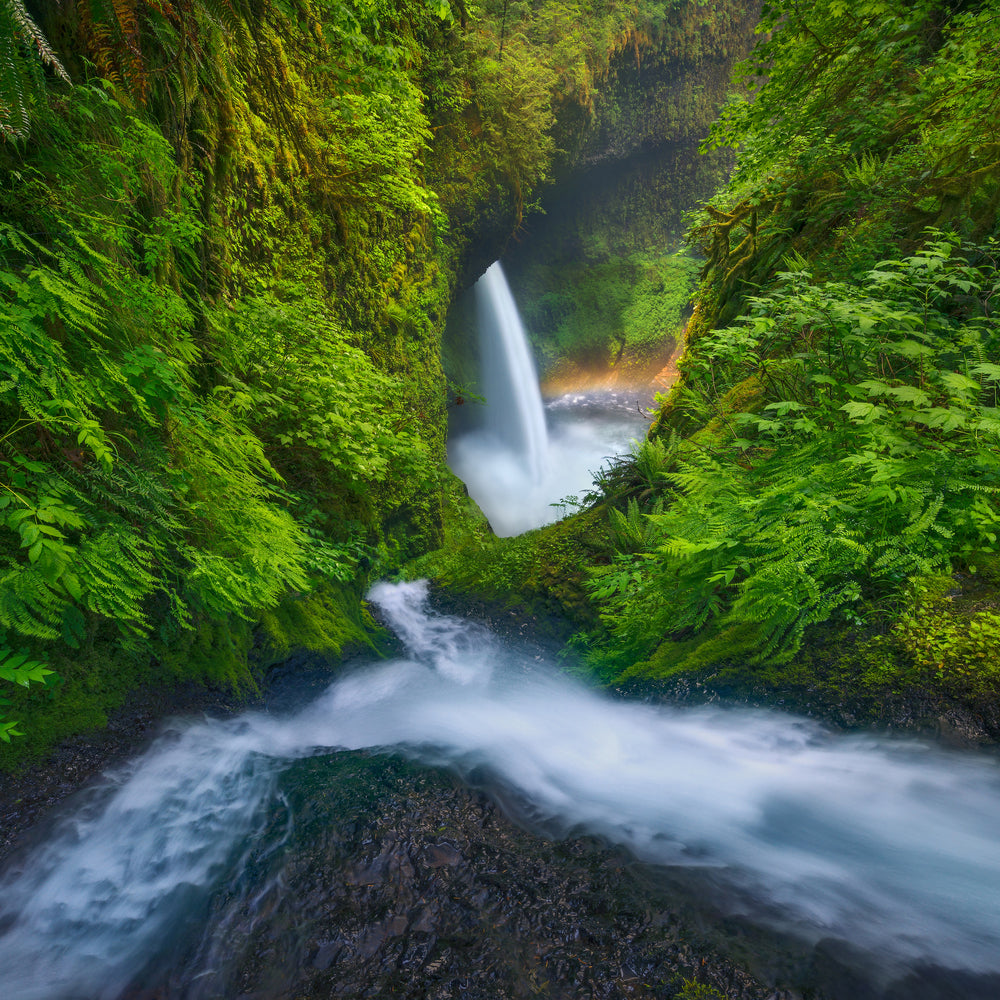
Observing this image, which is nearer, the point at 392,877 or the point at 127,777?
the point at 392,877

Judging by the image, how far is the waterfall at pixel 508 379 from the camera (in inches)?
696

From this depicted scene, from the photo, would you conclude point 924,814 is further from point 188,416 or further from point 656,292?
point 656,292

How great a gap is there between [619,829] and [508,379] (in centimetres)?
1725

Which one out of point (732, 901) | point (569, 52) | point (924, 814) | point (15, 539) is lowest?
point (732, 901)

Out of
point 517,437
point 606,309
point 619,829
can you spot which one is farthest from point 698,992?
point 606,309

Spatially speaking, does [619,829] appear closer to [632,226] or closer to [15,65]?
[15,65]

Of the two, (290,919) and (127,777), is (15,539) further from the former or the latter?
(290,919)

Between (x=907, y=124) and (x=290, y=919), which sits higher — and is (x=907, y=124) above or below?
above

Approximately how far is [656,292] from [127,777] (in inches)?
934

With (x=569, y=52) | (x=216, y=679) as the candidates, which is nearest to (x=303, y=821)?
(x=216, y=679)

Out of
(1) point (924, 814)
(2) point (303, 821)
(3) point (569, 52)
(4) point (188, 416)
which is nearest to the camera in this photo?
(1) point (924, 814)

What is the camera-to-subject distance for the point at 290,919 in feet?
6.92

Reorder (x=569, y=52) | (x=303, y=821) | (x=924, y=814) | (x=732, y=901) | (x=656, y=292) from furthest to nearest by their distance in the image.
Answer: (x=656, y=292)
(x=569, y=52)
(x=303, y=821)
(x=924, y=814)
(x=732, y=901)

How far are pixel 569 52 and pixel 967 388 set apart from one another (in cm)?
1533
